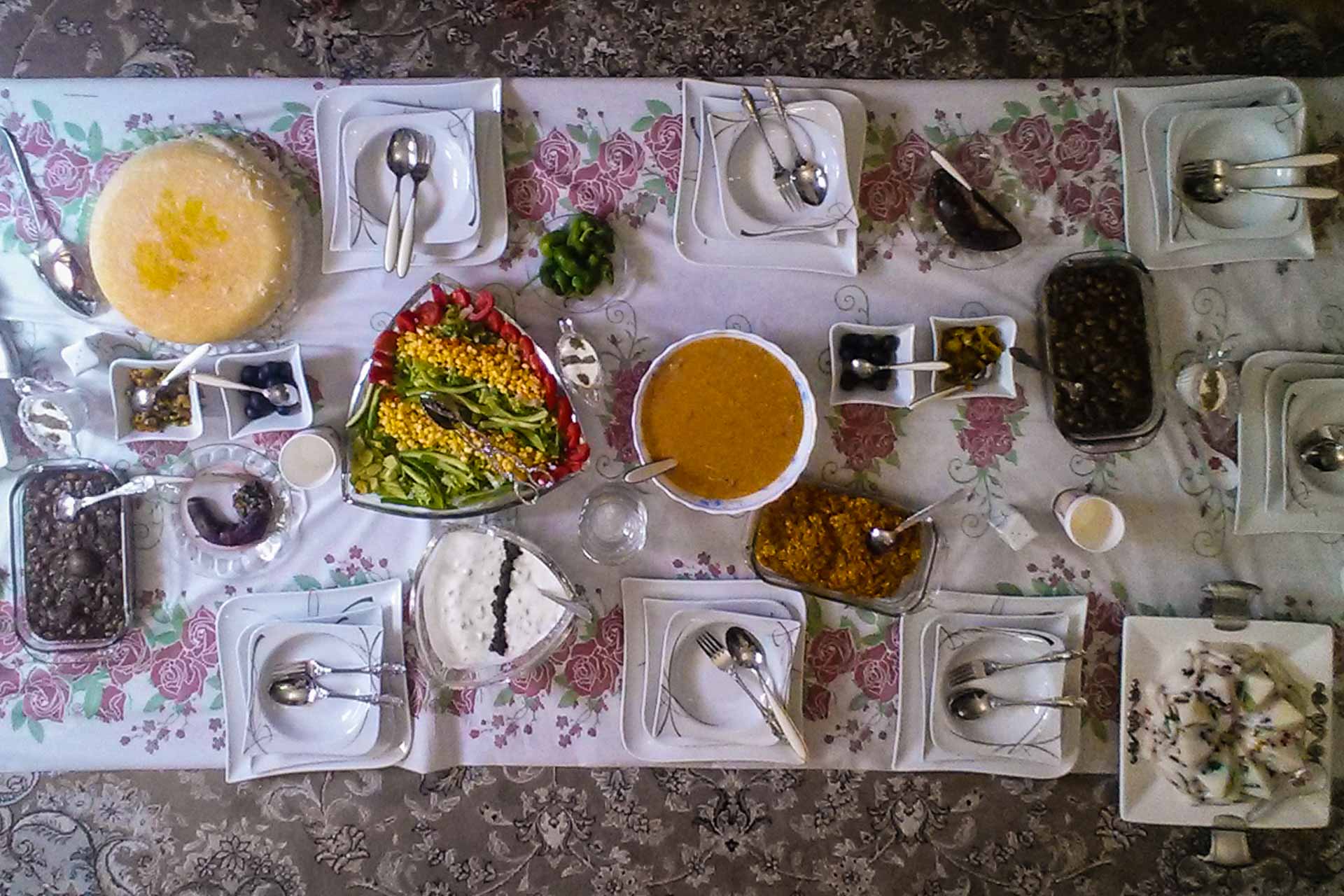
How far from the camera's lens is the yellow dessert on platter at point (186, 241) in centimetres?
174

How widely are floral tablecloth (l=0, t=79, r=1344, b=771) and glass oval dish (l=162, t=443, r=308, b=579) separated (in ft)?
0.11

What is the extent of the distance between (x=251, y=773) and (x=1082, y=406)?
1.89m

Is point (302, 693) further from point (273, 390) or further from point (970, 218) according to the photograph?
point (970, 218)

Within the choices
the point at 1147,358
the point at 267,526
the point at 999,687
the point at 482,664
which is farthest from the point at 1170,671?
the point at 267,526

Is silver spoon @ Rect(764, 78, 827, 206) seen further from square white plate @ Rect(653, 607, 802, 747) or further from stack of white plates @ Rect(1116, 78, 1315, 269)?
square white plate @ Rect(653, 607, 802, 747)

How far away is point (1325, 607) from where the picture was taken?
1850mm

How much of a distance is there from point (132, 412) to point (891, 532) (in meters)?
1.58

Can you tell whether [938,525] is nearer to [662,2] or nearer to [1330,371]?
[1330,371]

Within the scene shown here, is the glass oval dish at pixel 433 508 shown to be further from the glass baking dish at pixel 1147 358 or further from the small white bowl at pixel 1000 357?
the glass baking dish at pixel 1147 358

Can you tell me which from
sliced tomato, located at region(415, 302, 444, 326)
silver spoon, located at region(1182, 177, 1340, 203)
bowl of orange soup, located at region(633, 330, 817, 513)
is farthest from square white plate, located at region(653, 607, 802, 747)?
silver spoon, located at region(1182, 177, 1340, 203)

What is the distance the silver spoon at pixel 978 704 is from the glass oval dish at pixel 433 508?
3.02 feet

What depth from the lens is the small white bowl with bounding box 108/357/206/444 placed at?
1773 millimetres

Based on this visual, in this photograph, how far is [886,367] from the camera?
173 centimetres

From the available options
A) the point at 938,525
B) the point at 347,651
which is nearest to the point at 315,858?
the point at 347,651
